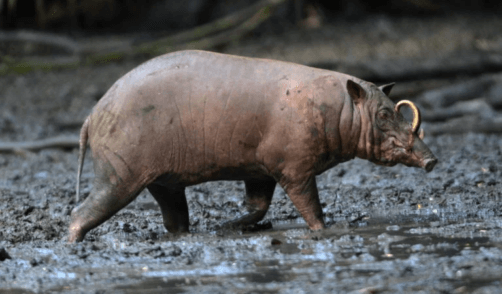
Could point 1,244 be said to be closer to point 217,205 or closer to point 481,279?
point 217,205

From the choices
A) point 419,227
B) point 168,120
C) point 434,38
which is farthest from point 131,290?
point 434,38

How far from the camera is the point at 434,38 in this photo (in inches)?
734

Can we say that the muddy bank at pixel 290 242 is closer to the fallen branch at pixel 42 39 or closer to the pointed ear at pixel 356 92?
the pointed ear at pixel 356 92

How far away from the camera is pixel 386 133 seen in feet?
21.6

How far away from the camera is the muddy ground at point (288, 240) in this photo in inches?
199

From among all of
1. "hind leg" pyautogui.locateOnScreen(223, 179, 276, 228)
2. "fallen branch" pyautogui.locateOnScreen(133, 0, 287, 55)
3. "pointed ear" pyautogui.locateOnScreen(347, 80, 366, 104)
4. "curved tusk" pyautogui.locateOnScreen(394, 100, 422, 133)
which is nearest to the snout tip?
"curved tusk" pyautogui.locateOnScreen(394, 100, 422, 133)

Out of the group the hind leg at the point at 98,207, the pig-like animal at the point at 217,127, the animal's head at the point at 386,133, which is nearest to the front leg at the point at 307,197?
the pig-like animal at the point at 217,127

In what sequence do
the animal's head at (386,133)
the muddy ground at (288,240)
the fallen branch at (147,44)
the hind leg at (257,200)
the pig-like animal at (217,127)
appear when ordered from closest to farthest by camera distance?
1. the muddy ground at (288,240)
2. the pig-like animal at (217,127)
3. the animal's head at (386,133)
4. the hind leg at (257,200)
5. the fallen branch at (147,44)

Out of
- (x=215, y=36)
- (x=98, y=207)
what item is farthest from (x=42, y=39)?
(x=98, y=207)

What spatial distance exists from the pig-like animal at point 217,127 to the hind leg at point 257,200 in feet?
1.66

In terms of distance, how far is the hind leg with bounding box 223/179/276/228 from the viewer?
6.96m

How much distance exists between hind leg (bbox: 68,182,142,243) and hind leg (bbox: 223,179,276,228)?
1.01 metres

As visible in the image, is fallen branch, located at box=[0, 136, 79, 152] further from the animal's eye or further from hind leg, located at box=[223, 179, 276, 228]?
the animal's eye

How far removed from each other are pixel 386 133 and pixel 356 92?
0.40 metres
